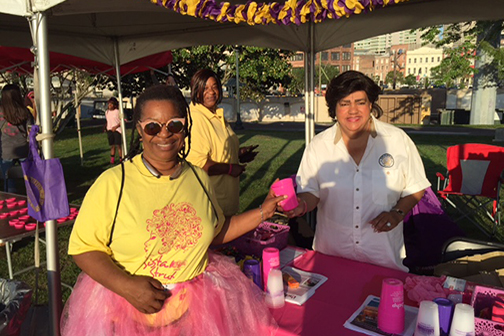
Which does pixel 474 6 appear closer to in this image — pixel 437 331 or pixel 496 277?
pixel 496 277

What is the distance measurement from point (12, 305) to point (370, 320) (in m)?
1.91

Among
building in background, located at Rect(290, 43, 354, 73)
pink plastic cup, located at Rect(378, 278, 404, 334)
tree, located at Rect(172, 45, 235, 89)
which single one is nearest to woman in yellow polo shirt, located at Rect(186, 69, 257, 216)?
pink plastic cup, located at Rect(378, 278, 404, 334)

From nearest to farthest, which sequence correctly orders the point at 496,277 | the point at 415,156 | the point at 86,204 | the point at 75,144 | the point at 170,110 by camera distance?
the point at 86,204 < the point at 170,110 < the point at 496,277 < the point at 415,156 < the point at 75,144

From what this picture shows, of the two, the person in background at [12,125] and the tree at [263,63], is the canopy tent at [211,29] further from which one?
the tree at [263,63]

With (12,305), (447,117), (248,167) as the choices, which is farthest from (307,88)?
(447,117)

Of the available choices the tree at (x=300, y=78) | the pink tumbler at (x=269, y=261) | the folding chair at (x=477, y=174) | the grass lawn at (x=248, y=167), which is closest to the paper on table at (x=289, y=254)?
the pink tumbler at (x=269, y=261)

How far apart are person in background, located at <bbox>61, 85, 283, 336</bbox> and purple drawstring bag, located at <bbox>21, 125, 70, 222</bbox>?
2.30 ft

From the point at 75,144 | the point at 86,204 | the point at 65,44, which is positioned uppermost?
the point at 65,44

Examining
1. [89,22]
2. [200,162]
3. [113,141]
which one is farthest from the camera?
[113,141]

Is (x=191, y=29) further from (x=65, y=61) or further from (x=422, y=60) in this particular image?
(x=422, y=60)

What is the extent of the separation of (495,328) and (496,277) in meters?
0.73

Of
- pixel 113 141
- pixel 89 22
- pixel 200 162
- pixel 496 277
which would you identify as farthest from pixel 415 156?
pixel 113 141

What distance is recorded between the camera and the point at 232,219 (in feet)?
6.77

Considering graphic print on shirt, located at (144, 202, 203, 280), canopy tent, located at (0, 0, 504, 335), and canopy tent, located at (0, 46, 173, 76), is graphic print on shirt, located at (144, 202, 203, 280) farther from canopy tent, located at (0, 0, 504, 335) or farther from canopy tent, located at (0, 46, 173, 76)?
canopy tent, located at (0, 46, 173, 76)
